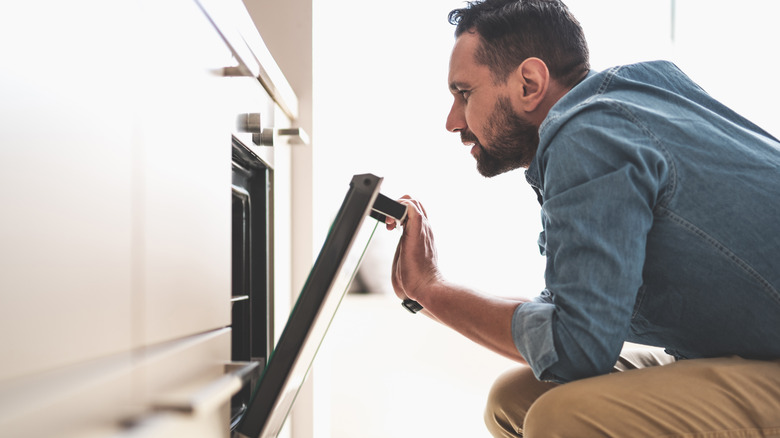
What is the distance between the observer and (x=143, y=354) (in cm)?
50

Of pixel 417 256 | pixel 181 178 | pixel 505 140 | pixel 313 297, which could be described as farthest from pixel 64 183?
pixel 505 140

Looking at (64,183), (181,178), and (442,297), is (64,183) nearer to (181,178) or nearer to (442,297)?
(181,178)

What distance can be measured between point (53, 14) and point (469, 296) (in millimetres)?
775

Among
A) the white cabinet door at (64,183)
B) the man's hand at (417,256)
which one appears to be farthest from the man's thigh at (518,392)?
the white cabinet door at (64,183)

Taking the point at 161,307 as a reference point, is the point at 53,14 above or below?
above

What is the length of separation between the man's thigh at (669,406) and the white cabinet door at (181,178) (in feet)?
1.69

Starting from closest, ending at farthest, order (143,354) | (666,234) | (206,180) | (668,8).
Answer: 1. (143,354)
2. (206,180)
3. (666,234)
4. (668,8)

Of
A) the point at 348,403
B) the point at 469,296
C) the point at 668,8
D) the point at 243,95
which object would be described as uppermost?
the point at 668,8

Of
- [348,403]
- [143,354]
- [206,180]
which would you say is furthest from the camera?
[348,403]

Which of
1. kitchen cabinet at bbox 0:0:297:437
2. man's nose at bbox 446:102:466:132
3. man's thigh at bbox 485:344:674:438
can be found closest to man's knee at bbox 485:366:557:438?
man's thigh at bbox 485:344:674:438

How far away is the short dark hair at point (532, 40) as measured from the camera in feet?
4.00

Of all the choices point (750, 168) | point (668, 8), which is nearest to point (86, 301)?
point (750, 168)

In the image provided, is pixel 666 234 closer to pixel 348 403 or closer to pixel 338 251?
pixel 338 251

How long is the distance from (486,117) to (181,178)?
804mm
